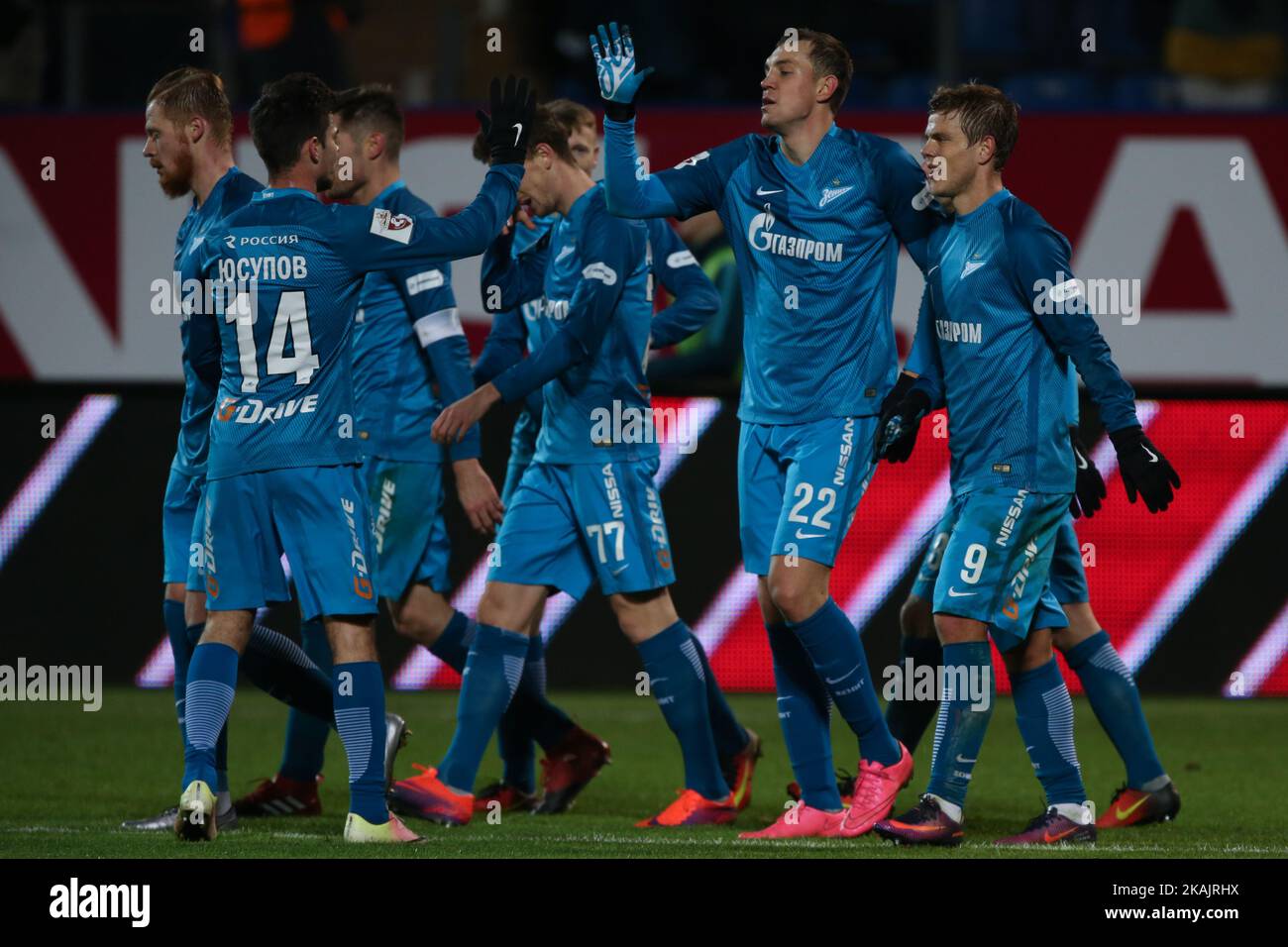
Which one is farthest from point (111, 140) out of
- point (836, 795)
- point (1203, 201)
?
point (836, 795)

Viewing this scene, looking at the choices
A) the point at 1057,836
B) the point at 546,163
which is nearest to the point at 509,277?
the point at 546,163

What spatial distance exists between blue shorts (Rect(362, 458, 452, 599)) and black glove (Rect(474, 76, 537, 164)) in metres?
1.38

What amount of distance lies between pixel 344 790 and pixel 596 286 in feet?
6.77

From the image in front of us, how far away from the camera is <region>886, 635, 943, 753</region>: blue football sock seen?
6430 millimetres

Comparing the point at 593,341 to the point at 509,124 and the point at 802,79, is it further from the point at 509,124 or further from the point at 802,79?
the point at 802,79

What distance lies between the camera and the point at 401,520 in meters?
6.80

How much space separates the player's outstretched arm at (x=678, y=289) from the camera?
23.1ft

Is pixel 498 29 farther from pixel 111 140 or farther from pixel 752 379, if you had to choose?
pixel 752 379

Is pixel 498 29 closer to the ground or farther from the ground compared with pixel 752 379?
farther from the ground

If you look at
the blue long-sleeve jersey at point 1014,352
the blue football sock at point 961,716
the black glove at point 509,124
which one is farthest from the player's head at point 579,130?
the blue football sock at point 961,716

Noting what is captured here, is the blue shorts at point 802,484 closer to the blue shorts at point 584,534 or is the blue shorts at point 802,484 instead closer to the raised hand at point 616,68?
the blue shorts at point 584,534

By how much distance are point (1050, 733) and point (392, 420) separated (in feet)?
7.92

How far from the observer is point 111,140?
11547mm

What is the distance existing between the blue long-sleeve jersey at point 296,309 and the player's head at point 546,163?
91 centimetres
